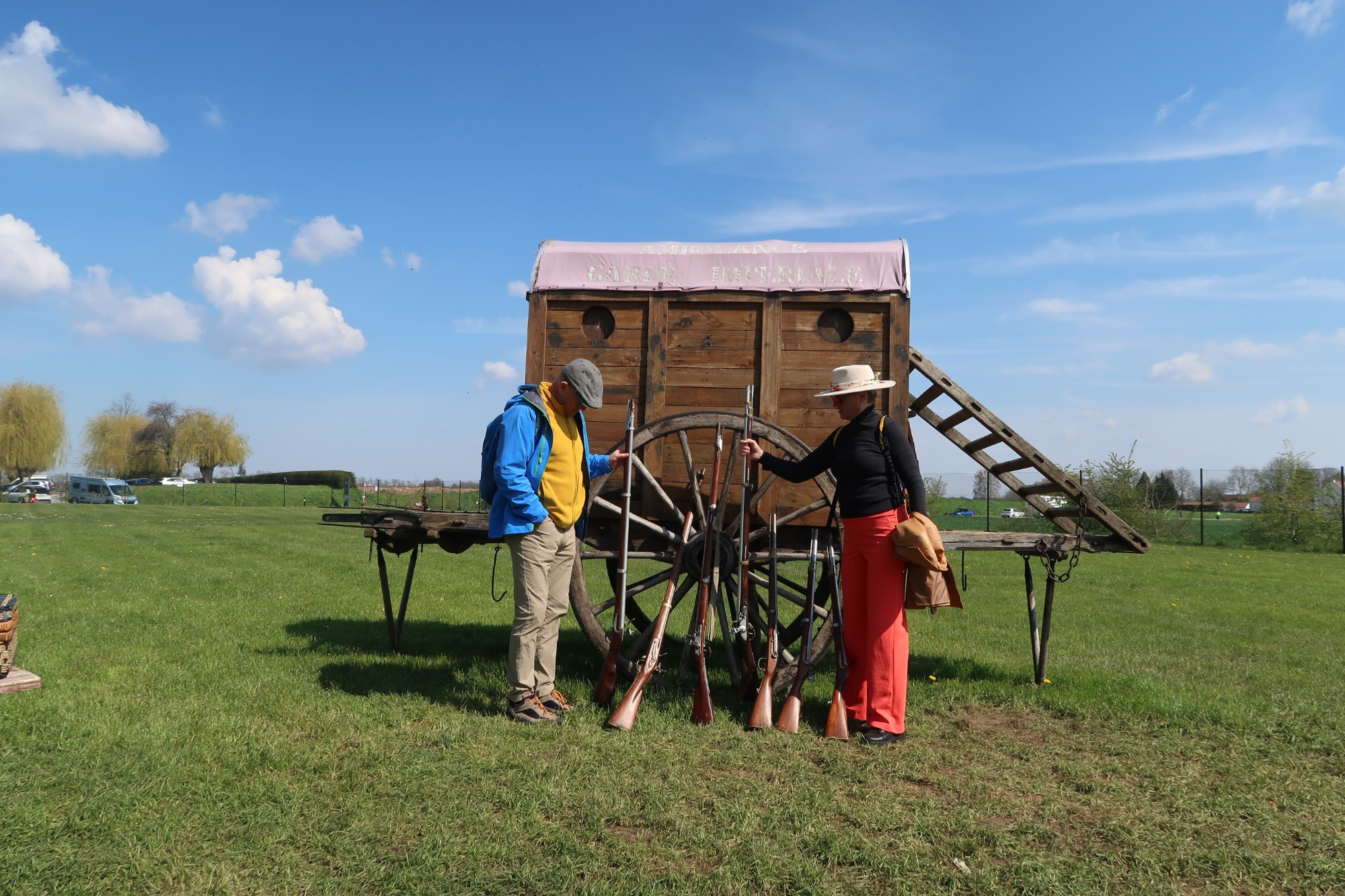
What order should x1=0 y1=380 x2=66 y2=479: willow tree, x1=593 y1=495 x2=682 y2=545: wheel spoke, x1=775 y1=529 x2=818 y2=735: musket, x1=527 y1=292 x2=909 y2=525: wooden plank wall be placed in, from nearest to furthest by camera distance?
x1=775 y1=529 x2=818 y2=735: musket, x1=593 y1=495 x2=682 y2=545: wheel spoke, x1=527 y1=292 x2=909 y2=525: wooden plank wall, x1=0 y1=380 x2=66 y2=479: willow tree

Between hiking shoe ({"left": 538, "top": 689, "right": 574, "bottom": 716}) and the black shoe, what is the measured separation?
1.60 meters

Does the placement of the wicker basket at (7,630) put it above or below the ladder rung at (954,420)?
below

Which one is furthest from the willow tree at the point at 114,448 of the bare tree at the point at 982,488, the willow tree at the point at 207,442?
the bare tree at the point at 982,488

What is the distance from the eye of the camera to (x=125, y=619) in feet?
24.9

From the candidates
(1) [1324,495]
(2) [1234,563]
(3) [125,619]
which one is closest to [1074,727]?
(3) [125,619]

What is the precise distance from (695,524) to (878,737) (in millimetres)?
1685

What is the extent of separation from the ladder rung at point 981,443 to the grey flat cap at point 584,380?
Answer: 9.72 feet

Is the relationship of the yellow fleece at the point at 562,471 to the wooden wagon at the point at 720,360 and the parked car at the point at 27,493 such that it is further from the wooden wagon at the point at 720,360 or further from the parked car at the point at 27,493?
the parked car at the point at 27,493

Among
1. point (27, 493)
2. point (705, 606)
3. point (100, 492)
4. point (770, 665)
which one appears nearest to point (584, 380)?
point (705, 606)

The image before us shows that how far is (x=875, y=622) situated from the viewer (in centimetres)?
459

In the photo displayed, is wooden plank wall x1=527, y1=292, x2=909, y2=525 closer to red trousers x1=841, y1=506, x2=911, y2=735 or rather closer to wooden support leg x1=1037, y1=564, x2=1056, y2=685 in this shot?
red trousers x1=841, y1=506, x2=911, y2=735

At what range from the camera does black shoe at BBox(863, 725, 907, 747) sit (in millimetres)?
4387

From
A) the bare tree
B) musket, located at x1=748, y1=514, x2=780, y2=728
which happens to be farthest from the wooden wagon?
the bare tree

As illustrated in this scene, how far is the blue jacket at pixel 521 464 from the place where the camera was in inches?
177
